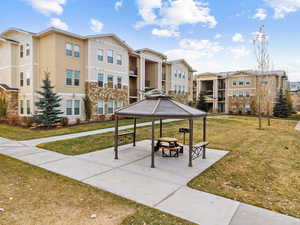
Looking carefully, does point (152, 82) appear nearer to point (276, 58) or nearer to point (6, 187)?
point (276, 58)

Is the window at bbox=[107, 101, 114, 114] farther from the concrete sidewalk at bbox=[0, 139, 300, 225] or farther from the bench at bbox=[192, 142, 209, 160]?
the bench at bbox=[192, 142, 209, 160]

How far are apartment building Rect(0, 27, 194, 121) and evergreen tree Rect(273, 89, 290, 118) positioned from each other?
29831 millimetres

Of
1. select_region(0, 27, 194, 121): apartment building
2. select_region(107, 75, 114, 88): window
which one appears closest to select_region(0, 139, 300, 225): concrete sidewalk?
select_region(0, 27, 194, 121): apartment building

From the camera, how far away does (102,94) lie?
22.2 meters

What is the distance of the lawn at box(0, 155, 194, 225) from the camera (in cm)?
386

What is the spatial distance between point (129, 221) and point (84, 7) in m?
18.7

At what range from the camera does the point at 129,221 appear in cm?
385

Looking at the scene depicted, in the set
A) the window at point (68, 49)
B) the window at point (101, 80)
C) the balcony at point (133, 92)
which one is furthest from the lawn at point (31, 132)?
the balcony at point (133, 92)

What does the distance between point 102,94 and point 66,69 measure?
4.76 meters

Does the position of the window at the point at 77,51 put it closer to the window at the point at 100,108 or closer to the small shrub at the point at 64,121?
the window at the point at 100,108

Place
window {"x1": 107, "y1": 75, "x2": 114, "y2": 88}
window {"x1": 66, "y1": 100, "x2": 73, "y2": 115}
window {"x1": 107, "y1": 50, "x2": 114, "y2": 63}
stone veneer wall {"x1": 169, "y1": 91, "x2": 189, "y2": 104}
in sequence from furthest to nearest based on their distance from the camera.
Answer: stone veneer wall {"x1": 169, "y1": 91, "x2": 189, "y2": 104} → window {"x1": 107, "y1": 75, "x2": 114, "y2": 88} → window {"x1": 107, "y1": 50, "x2": 114, "y2": 63} → window {"x1": 66, "y1": 100, "x2": 73, "y2": 115}

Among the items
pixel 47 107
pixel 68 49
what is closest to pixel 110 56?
pixel 68 49

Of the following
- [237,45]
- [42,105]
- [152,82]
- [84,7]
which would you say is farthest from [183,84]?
[42,105]

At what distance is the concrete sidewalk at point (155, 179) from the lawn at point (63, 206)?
35cm
